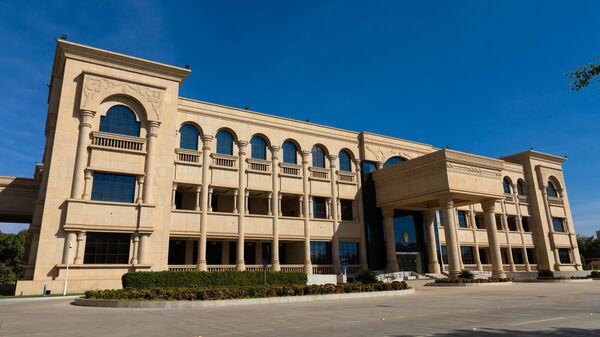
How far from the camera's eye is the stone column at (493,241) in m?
36.2

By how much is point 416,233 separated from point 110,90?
3376 centimetres

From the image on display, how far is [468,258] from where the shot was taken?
158 ft

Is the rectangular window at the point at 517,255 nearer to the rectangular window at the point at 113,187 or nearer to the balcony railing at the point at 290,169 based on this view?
the balcony railing at the point at 290,169

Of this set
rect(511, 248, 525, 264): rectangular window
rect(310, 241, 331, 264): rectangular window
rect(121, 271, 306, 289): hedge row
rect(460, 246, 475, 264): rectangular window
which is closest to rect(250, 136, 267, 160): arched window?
rect(310, 241, 331, 264): rectangular window

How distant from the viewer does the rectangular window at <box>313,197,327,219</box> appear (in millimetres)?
39750

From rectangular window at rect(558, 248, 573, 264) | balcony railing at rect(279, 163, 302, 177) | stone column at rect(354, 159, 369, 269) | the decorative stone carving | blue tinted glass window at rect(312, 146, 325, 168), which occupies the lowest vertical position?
rectangular window at rect(558, 248, 573, 264)

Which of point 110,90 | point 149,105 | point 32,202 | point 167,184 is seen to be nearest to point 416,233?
point 167,184

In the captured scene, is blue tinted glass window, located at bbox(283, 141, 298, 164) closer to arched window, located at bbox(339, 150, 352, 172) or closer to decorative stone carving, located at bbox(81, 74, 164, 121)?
arched window, located at bbox(339, 150, 352, 172)

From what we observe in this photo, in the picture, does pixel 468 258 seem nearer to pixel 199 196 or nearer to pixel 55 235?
pixel 199 196

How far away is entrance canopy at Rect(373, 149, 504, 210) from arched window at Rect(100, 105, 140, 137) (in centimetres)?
2464

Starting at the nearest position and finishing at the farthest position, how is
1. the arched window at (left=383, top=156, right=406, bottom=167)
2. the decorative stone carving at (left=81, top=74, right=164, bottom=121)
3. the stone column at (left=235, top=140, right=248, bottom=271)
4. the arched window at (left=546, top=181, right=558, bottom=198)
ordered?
1. the decorative stone carving at (left=81, top=74, right=164, bottom=121)
2. the stone column at (left=235, top=140, right=248, bottom=271)
3. the arched window at (left=383, top=156, right=406, bottom=167)
4. the arched window at (left=546, top=181, right=558, bottom=198)

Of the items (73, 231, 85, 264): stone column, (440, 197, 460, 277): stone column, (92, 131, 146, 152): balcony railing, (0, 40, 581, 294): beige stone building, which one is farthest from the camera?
(440, 197, 460, 277): stone column

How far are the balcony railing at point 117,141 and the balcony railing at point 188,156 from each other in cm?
307

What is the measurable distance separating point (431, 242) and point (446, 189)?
10.9 m
